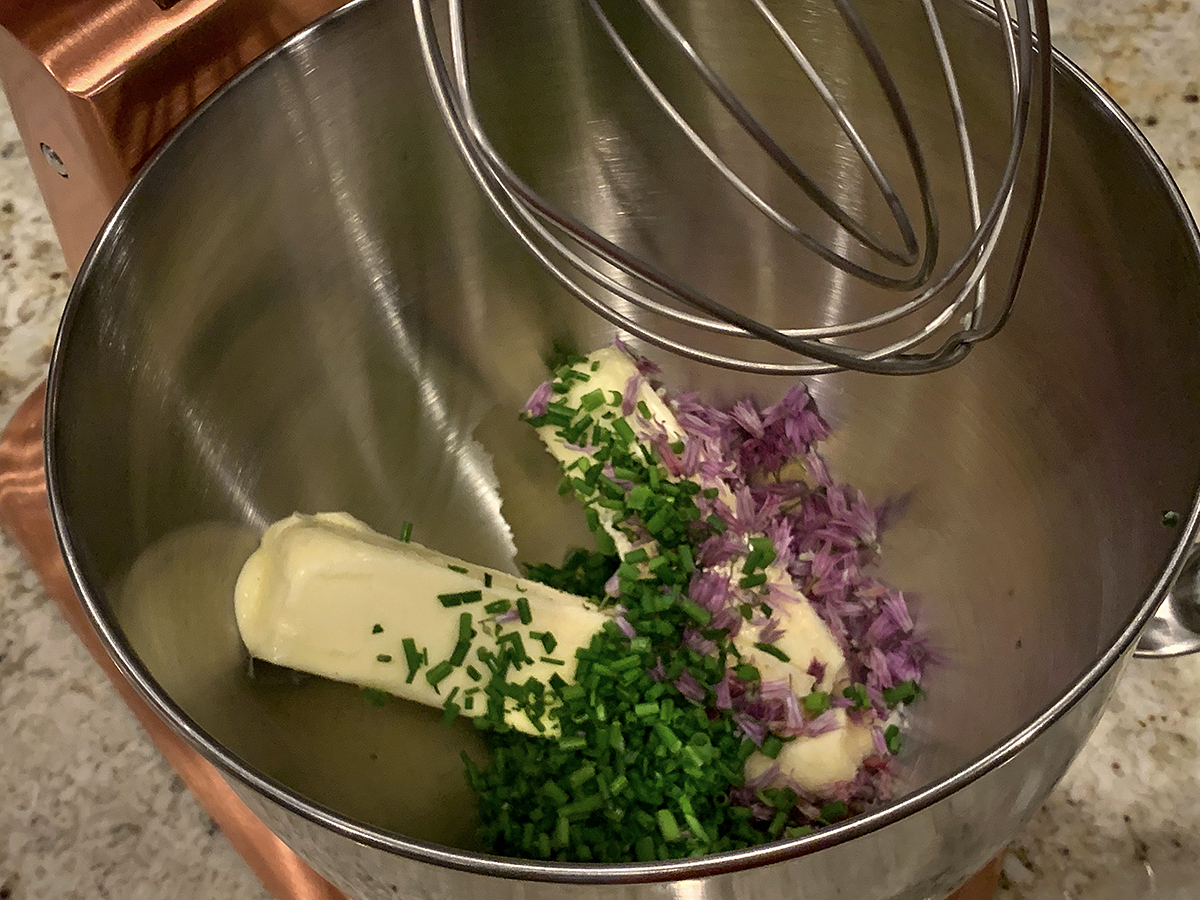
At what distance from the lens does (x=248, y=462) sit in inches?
24.0

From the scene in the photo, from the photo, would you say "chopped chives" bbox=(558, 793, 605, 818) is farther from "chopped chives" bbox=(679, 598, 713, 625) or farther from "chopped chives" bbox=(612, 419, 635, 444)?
"chopped chives" bbox=(612, 419, 635, 444)

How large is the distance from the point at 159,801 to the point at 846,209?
0.57 meters

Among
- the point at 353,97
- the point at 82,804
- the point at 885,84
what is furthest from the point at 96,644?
the point at 885,84

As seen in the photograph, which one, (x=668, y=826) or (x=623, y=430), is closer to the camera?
(x=668, y=826)

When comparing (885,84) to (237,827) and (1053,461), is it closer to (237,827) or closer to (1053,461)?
(1053,461)

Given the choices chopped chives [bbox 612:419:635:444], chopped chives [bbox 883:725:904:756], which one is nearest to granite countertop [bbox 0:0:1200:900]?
chopped chives [bbox 883:725:904:756]

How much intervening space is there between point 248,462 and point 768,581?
1.06ft

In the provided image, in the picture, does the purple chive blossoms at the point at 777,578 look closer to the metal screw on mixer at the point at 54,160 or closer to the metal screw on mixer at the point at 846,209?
the metal screw on mixer at the point at 846,209

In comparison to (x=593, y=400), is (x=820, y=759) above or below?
below

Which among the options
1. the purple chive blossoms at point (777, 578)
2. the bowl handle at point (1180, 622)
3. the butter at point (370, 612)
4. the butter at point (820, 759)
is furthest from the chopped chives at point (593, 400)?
the bowl handle at point (1180, 622)

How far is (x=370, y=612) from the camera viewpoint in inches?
22.9

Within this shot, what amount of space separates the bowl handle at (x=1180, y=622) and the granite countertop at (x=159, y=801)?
0.12 metres

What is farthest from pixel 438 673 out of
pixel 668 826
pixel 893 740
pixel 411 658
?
pixel 893 740

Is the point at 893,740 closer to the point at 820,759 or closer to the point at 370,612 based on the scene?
the point at 820,759
